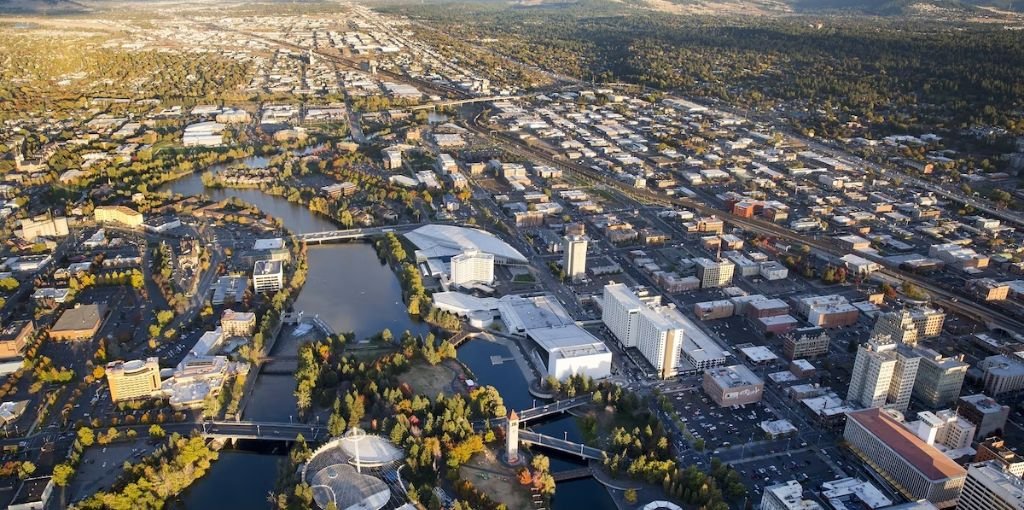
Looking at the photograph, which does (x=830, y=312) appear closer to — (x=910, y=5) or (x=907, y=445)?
(x=907, y=445)

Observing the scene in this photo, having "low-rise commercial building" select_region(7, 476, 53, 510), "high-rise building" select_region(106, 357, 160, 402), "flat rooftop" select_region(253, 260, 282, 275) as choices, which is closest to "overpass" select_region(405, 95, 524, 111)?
"flat rooftop" select_region(253, 260, 282, 275)

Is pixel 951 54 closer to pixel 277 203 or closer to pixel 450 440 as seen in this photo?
pixel 277 203

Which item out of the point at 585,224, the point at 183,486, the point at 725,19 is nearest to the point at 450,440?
the point at 183,486

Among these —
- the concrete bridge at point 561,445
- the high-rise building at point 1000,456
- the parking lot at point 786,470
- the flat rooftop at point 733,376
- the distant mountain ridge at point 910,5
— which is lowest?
the concrete bridge at point 561,445

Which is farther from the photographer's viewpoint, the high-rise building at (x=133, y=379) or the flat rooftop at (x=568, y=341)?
the flat rooftop at (x=568, y=341)

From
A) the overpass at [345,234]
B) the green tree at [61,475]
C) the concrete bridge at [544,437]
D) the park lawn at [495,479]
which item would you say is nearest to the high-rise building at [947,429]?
the concrete bridge at [544,437]

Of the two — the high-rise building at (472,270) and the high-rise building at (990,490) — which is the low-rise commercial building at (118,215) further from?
the high-rise building at (990,490)
